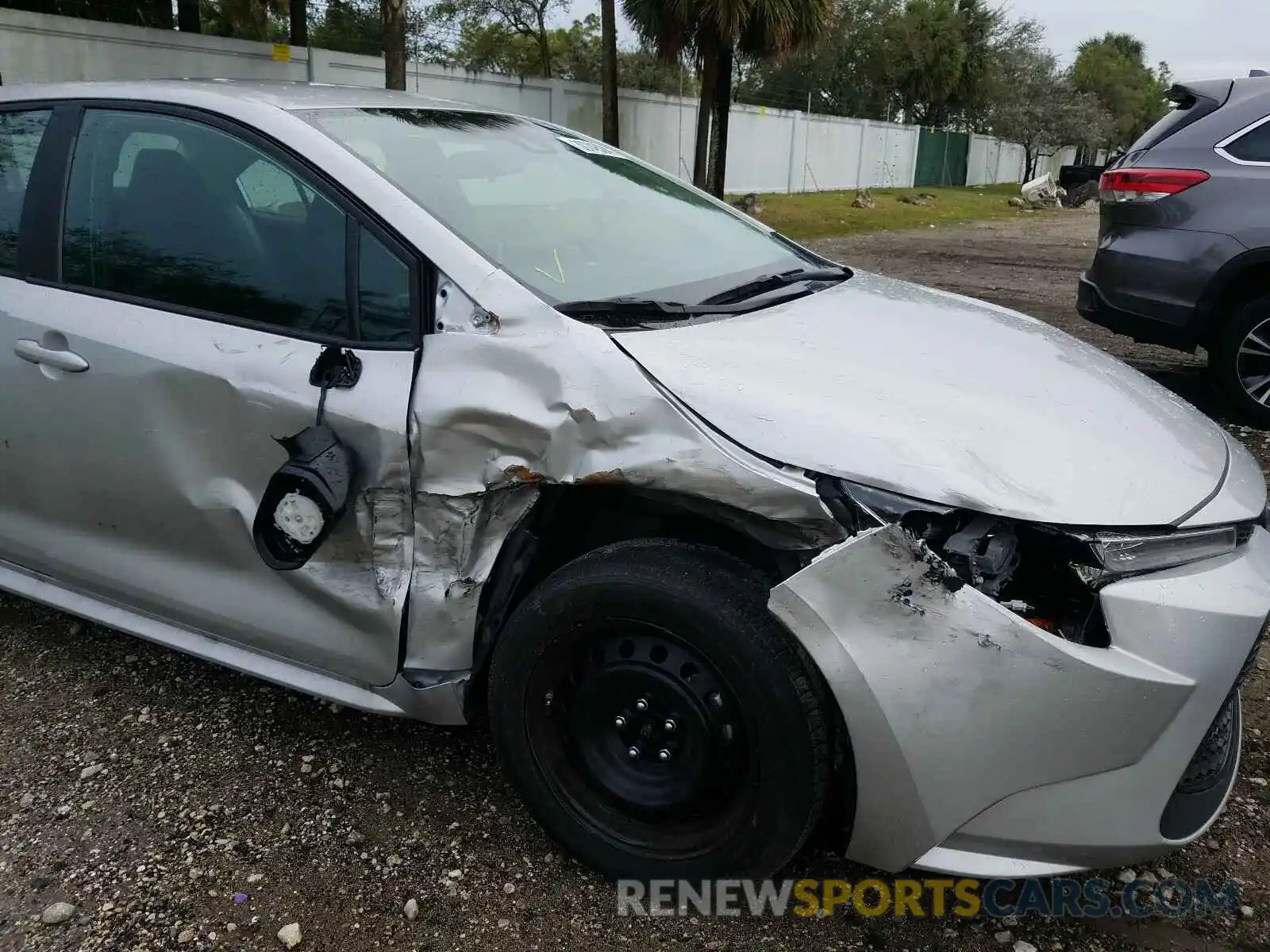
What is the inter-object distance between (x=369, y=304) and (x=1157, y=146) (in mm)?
4875

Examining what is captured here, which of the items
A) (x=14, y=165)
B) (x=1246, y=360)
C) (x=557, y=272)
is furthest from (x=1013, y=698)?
(x=1246, y=360)

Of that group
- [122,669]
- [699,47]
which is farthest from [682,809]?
[699,47]

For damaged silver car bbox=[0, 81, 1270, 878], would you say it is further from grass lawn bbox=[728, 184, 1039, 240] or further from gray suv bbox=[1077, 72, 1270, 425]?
grass lawn bbox=[728, 184, 1039, 240]

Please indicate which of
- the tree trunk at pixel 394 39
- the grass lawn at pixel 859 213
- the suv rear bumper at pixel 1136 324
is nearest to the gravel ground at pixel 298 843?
the suv rear bumper at pixel 1136 324

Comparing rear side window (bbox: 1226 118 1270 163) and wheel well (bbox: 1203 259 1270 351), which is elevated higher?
rear side window (bbox: 1226 118 1270 163)

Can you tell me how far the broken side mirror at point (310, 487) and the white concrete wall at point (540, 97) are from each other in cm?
236

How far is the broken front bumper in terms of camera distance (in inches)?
67.9

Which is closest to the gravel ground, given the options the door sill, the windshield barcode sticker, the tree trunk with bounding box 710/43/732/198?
the door sill

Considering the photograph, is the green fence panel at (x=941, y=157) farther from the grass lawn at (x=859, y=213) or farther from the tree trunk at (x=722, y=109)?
the tree trunk at (x=722, y=109)

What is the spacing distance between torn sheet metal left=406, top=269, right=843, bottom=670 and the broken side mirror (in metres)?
0.17

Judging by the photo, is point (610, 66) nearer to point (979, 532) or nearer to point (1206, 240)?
point (1206, 240)

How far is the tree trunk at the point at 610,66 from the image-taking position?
16562 millimetres

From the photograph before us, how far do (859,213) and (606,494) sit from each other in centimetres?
2067

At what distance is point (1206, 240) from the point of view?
5180mm
